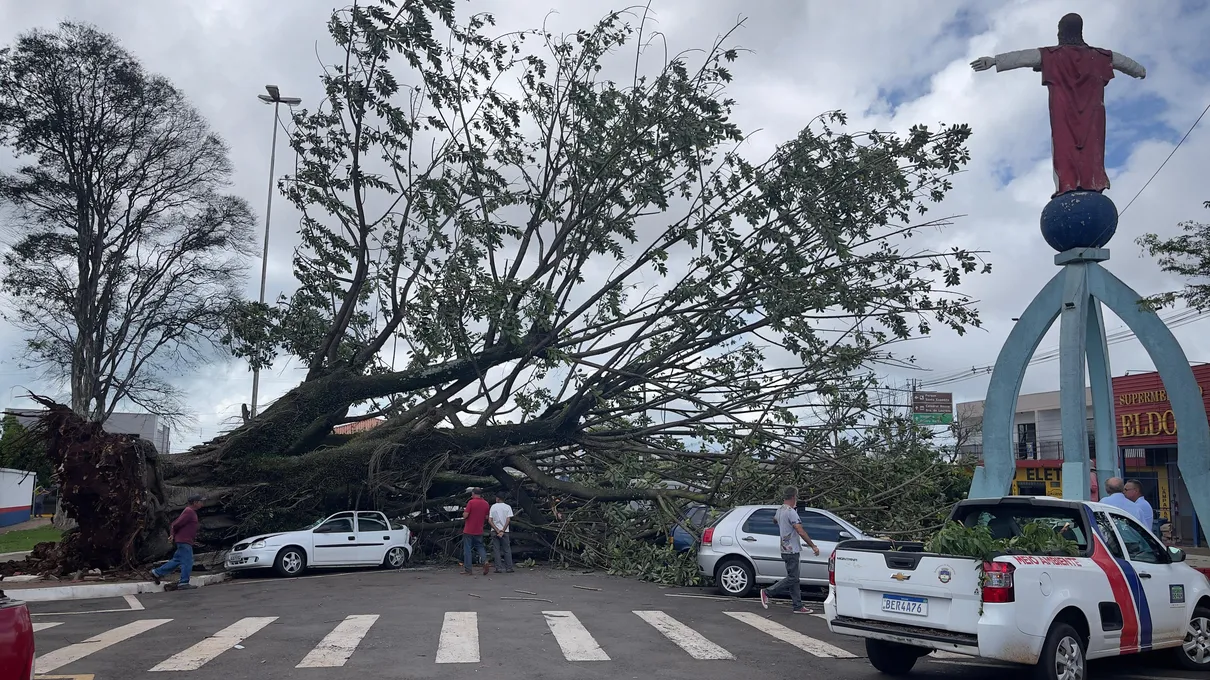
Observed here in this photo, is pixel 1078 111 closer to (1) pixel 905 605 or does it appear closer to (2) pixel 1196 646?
(2) pixel 1196 646

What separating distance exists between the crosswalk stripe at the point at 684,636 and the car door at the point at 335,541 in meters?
8.96

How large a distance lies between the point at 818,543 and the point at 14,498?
43.6 m

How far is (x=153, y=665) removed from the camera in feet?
28.2

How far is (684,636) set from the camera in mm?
10539

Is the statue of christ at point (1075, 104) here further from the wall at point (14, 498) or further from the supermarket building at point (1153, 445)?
the wall at point (14, 498)

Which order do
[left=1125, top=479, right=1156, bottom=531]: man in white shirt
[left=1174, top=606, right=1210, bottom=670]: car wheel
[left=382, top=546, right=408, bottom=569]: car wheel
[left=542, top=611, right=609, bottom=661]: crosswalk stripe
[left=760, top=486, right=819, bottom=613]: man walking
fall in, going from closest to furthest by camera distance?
[left=1174, top=606, right=1210, bottom=670]: car wheel → [left=542, top=611, right=609, bottom=661]: crosswalk stripe → [left=1125, top=479, right=1156, bottom=531]: man in white shirt → [left=760, top=486, right=819, bottom=613]: man walking → [left=382, top=546, right=408, bottom=569]: car wheel

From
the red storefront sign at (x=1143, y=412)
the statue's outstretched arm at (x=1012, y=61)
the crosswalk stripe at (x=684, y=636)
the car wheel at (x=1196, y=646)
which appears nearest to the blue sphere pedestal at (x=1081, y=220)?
the statue's outstretched arm at (x=1012, y=61)

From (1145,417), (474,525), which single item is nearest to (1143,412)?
(1145,417)

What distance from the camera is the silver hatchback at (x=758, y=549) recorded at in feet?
48.5

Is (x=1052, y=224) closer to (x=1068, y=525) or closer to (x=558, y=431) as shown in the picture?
(x=1068, y=525)

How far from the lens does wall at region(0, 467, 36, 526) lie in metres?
42.8

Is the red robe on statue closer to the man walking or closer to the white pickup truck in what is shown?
the man walking

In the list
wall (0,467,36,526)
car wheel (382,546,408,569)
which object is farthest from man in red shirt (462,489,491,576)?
wall (0,467,36,526)

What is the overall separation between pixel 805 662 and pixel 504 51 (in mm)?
13628
